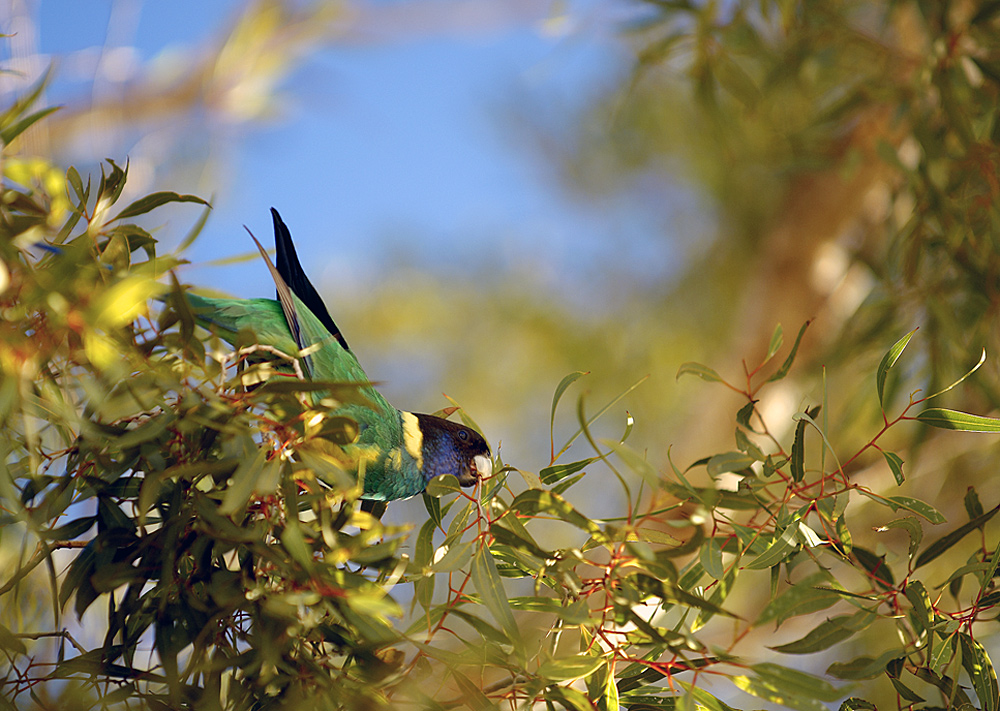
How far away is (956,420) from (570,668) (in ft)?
1.47

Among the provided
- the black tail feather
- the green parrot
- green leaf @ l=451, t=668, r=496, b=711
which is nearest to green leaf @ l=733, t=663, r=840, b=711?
green leaf @ l=451, t=668, r=496, b=711

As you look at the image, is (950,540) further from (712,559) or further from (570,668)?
(570,668)

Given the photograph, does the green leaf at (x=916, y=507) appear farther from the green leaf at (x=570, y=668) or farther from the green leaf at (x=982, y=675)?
the green leaf at (x=570, y=668)

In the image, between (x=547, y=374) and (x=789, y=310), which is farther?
(x=547, y=374)

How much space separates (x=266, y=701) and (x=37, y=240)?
1.49 feet

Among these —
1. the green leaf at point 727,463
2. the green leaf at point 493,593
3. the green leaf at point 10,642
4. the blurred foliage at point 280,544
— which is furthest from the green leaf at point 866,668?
the green leaf at point 10,642

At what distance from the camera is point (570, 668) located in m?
0.60

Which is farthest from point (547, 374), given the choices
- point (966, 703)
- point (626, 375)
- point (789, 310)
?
point (966, 703)

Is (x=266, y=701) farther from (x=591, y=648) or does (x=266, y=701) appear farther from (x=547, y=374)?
(x=547, y=374)

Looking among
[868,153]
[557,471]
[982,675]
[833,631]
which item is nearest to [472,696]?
[557,471]

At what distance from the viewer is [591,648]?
64 centimetres

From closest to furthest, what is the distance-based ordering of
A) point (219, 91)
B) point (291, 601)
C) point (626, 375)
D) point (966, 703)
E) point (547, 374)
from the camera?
1. point (291, 601)
2. point (966, 703)
3. point (219, 91)
4. point (626, 375)
5. point (547, 374)

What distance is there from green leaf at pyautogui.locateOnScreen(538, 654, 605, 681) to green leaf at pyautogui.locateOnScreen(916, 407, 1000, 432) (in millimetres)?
393

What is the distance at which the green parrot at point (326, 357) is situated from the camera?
82cm
